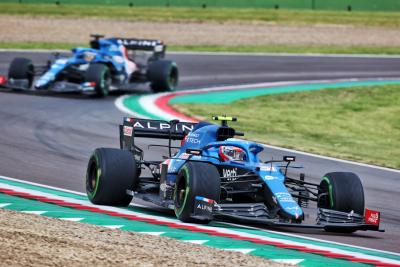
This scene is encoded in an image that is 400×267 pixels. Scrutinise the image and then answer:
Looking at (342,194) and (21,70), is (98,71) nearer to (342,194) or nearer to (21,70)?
(21,70)

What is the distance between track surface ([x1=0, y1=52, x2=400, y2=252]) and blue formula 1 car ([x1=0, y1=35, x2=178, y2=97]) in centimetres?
39

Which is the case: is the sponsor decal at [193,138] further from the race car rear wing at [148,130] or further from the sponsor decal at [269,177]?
the sponsor decal at [269,177]

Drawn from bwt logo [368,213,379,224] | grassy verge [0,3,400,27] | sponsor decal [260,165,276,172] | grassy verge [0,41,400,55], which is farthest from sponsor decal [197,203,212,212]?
grassy verge [0,3,400,27]

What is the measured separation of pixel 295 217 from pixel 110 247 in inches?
104

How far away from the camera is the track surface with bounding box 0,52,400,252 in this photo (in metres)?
15.4

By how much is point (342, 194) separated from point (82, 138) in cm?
865

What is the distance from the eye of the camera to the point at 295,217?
1198 centimetres

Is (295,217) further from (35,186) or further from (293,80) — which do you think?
(293,80)

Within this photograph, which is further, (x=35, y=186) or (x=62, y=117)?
(x=62, y=117)

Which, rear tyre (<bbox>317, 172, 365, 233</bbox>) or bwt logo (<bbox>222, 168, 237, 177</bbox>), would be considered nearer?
rear tyre (<bbox>317, 172, 365, 233</bbox>)

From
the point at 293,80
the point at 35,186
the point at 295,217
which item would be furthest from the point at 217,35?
the point at 295,217

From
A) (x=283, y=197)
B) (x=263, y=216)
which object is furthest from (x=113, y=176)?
(x=283, y=197)

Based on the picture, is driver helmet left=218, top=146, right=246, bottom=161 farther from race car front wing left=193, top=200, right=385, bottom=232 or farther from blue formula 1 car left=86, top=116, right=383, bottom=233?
race car front wing left=193, top=200, right=385, bottom=232

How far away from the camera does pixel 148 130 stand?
14539mm
